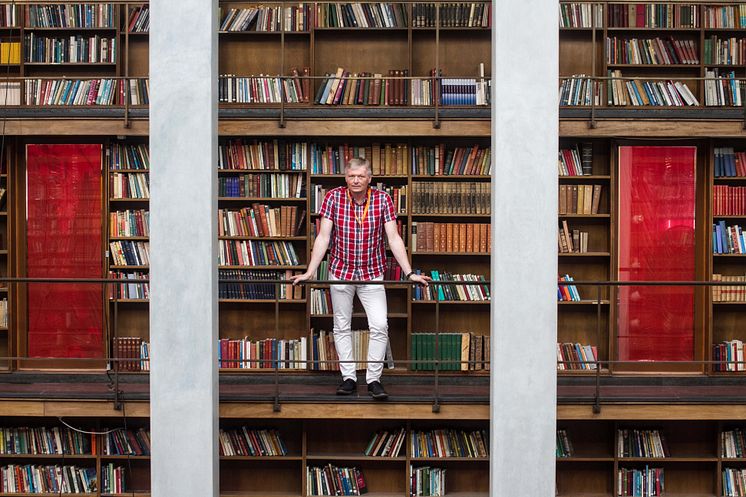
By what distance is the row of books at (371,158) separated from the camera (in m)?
7.18

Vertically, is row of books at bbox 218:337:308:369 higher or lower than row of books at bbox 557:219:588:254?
lower

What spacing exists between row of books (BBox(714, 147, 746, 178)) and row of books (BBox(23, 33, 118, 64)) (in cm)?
494

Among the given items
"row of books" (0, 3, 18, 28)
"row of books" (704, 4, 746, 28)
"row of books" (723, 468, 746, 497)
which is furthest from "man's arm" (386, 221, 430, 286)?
"row of books" (0, 3, 18, 28)

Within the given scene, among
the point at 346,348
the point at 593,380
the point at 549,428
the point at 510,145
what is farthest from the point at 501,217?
the point at 593,380

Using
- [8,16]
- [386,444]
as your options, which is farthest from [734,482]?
[8,16]

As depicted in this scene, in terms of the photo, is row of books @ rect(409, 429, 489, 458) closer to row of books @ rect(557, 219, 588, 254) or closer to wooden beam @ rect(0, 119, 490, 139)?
row of books @ rect(557, 219, 588, 254)

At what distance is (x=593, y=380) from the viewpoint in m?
7.00

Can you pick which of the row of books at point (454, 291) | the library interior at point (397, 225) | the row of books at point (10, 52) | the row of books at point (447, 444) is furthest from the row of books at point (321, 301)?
the row of books at point (10, 52)

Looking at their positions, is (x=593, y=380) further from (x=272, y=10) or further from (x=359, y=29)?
(x=272, y=10)

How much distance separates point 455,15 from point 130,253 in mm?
3231

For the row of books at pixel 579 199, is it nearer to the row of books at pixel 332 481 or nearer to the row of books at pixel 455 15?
the row of books at pixel 455 15

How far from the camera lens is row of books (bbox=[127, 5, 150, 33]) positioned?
23.7ft

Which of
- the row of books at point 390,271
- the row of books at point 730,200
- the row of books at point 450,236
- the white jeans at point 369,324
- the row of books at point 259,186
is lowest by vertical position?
the white jeans at point 369,324

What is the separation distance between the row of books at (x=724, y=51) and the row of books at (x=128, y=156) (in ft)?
15.0
